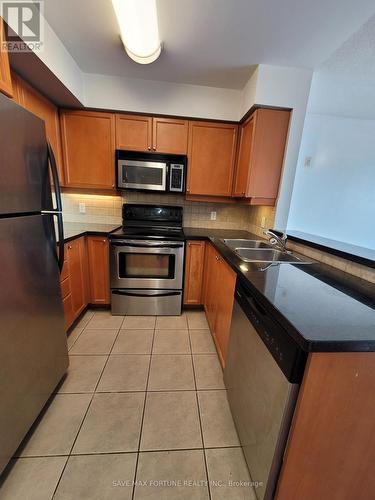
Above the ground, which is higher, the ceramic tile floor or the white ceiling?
the white ceiling

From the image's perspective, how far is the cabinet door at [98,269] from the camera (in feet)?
7.21

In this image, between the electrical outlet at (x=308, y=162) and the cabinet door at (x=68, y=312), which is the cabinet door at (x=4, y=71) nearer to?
the cabinet door at (x=68, y=312)

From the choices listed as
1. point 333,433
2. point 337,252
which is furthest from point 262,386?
point 337,252

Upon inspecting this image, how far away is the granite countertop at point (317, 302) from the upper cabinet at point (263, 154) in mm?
985

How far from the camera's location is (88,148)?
7.41 feet

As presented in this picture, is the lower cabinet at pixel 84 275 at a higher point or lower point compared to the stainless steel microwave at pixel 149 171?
lower

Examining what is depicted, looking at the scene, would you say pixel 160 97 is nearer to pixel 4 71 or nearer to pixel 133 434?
pixel 4 71

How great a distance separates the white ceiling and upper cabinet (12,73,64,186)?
18.6 inches

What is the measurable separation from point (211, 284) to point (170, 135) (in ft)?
5.58

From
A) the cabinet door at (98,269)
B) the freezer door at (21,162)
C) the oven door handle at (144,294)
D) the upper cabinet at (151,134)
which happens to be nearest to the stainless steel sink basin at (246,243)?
the oven door handle at (144,294)

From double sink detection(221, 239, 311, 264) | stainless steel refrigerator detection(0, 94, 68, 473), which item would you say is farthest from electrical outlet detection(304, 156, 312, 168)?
stainless steel refrigerator detection(0, 94, 68, 473)

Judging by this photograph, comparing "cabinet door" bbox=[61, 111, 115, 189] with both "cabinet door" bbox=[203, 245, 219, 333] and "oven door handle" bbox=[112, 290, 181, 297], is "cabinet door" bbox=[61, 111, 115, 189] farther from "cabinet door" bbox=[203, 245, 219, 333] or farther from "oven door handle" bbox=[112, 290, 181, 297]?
"cabinet door" bbox=[203, 245, 219, 333]

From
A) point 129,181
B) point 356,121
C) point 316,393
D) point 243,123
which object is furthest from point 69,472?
point 356,121

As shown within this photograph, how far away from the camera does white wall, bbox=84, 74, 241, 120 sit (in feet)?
6.89
